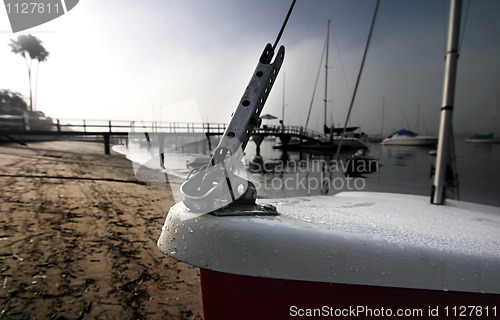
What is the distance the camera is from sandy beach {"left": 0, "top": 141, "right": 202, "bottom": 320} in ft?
9.37

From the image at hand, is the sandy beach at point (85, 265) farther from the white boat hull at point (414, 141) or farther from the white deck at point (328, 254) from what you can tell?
the white boat hull at point (414, 141)

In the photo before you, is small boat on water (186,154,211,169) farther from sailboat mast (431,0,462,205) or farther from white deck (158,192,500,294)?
sailboat mast (431,0,462,205)

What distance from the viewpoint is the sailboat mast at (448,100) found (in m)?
2.49

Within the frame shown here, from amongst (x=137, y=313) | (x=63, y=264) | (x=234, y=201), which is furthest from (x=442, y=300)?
(x=63, y=264)

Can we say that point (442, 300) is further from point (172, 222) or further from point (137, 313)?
point (137, 313)

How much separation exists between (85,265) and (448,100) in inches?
199

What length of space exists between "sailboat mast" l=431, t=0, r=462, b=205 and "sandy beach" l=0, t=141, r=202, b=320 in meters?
3.11

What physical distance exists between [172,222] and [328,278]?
2.83 feet

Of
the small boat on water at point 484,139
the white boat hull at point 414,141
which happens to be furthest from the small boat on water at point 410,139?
the small boat on water at point 484,139

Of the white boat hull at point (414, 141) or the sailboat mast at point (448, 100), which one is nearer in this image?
the sailboat mast at point (448, 100)

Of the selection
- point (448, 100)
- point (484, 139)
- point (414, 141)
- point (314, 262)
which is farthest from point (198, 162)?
point (484, 139)

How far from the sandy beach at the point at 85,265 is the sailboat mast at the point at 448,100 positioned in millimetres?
3107

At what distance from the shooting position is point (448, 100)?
250cm

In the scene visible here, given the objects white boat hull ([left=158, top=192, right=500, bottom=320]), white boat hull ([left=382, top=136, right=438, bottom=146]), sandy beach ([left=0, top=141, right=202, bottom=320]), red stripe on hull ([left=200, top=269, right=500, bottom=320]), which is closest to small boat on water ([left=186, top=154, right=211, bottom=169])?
white boat hull ([left=158, top=192, right=500, bottom=320])
